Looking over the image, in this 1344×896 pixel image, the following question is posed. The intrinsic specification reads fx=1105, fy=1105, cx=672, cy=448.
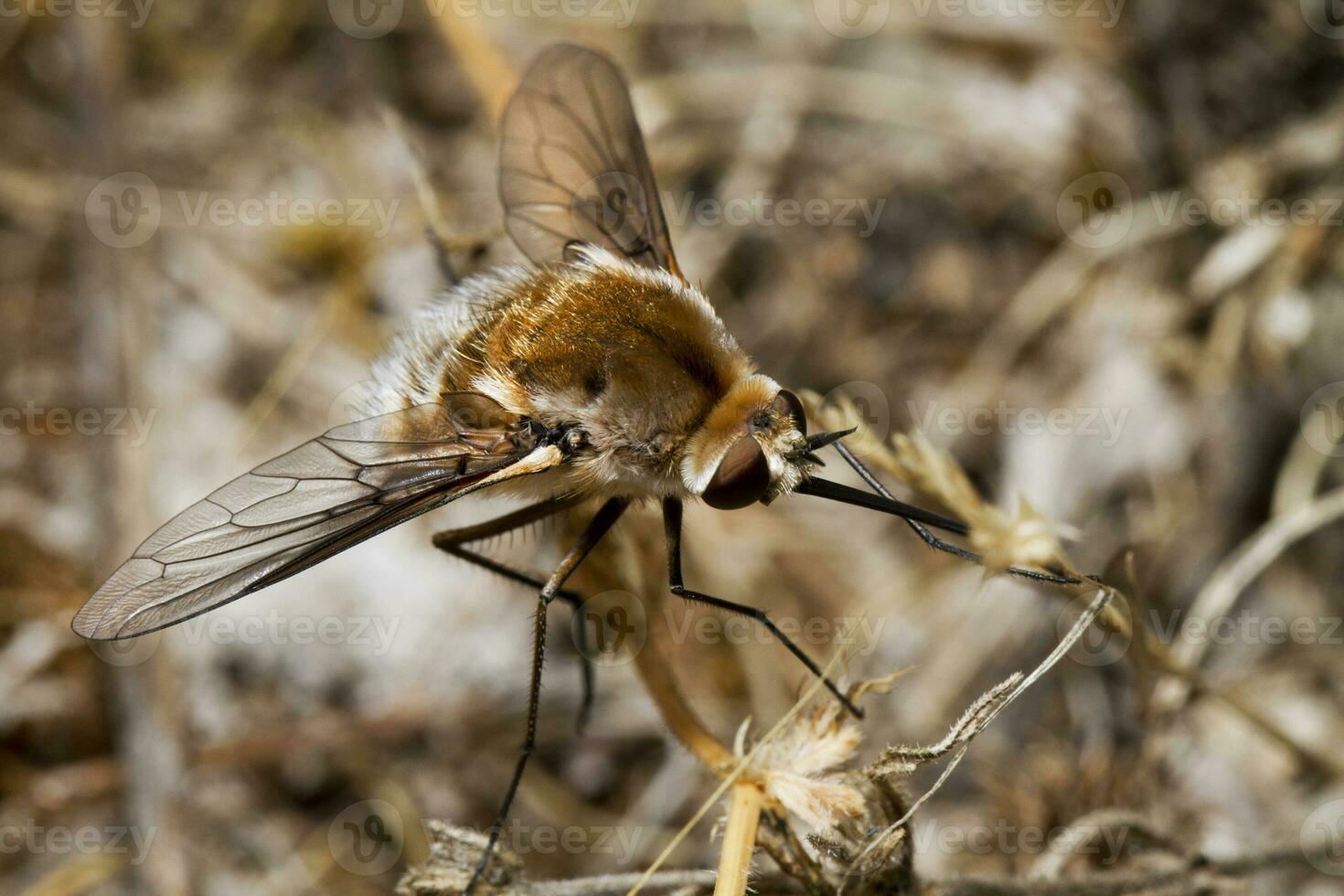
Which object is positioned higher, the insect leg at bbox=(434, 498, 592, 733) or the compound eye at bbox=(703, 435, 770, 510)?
the compound eye at bbox=(703, 435, 770, 510)

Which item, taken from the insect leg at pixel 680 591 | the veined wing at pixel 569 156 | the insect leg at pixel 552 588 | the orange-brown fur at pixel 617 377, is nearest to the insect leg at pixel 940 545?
the orange-brown fur at pixel 617 377

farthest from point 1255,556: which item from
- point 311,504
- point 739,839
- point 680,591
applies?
point 311,504

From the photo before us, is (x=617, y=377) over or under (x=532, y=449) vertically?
over

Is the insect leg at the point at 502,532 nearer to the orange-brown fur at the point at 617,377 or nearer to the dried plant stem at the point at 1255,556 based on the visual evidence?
the orange-brown fur at the point at 617,377

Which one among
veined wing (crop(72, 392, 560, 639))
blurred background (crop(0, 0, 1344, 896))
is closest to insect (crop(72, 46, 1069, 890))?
veined wing (crop(72, 392, 560, 639))

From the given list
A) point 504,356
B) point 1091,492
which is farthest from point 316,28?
point 1091,492

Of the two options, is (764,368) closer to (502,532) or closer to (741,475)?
(502,532)

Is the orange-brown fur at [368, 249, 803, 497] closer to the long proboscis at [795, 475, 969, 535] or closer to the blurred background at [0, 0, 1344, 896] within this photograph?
the long proboscis at [795, 475, 969, 535]
